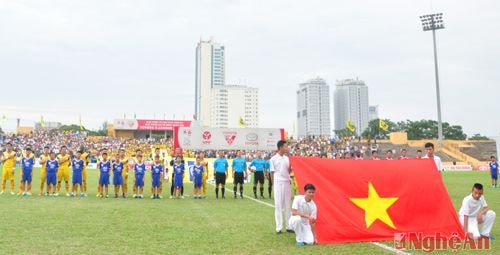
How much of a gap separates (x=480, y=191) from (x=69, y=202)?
11528 mm

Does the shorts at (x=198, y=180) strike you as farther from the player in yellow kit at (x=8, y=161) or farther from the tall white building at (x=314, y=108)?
the tall white building at (x=314, y=108)

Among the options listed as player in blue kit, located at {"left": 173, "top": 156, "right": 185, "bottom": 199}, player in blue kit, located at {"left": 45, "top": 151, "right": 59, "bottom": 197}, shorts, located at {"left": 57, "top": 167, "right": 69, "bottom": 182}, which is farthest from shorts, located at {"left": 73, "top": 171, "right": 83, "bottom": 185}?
player in blue kit, located at {"left": 173, "top": 156, "right": 185, "bottom": 199}

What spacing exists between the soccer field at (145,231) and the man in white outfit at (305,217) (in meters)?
0.26

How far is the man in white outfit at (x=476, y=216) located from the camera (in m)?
7.71

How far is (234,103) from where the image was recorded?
129625 millimetres

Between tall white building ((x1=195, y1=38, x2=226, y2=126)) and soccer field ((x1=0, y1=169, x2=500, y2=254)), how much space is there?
398 feet

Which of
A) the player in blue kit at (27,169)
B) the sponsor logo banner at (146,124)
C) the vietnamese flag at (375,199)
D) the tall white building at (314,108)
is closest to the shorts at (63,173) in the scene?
the player in blue kit at (27,169)

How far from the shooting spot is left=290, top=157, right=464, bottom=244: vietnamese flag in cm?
743

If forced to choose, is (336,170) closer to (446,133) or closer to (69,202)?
(69,202)

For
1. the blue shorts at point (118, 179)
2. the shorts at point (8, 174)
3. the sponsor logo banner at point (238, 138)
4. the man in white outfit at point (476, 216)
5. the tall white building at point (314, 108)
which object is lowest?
the man in white outfit at point (476, 216)

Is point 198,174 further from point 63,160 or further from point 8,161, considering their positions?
point 8,161

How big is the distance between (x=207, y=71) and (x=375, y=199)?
135m

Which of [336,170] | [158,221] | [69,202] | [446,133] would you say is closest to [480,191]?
[336,170]

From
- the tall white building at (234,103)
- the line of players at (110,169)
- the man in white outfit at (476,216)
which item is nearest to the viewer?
the man in white outfit at (476,216)
